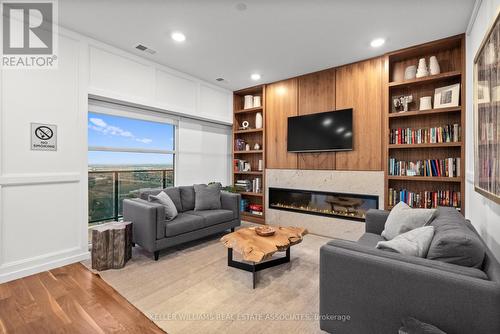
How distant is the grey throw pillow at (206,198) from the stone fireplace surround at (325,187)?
1161 mm

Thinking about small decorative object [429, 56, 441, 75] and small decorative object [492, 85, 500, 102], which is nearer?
small decorative object [492, 85, 500, 102]

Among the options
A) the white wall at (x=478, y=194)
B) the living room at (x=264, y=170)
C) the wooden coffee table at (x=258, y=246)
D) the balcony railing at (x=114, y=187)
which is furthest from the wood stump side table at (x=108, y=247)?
the white wall at (x=478, y=194)

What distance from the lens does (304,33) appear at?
9.48ft

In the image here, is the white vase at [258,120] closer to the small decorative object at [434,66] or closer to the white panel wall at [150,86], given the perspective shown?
the white panel wall at [150,86]

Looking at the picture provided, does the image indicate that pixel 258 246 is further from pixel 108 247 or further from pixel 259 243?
pixel 108 247

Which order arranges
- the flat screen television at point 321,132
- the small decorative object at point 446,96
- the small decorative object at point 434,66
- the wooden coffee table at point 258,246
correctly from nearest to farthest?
the wooden coffee table at point 258,246, the small decorative object at point 446,96, the small decorative object at point 434,66, the flat screen television at point 321,132

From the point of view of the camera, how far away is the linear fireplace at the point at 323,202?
3706mm

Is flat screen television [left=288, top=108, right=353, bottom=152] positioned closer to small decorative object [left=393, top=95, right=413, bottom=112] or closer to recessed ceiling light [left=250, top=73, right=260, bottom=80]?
small decorative object [left=393, top=95, right=413, bottom=112]

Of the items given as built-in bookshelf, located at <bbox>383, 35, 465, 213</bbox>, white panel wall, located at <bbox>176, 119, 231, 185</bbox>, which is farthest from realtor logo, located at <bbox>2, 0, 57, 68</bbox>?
built-in bookshelf, located at <bbox>383, 35, 465, 213</bbox>

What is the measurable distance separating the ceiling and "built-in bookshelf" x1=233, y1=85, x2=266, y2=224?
150cm

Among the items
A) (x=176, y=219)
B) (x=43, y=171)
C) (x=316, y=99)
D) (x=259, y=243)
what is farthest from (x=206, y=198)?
(x=316, y=99)

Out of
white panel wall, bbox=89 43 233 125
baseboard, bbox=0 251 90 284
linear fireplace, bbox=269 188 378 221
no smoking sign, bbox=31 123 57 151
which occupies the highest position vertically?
white panel wall, bbox=89 43 233 125

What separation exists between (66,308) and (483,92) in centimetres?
379

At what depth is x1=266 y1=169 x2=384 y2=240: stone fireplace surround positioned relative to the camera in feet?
11.8
